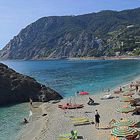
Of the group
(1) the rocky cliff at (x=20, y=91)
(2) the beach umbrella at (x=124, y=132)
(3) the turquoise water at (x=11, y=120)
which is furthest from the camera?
(1) the rocky cliff at (x=20, y=91)

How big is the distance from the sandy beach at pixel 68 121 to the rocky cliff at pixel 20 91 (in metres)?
5.32

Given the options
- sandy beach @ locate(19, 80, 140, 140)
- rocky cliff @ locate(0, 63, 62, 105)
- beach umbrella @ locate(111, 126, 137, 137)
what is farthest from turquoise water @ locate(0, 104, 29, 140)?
beach umbrella @ locate(111, 126, 137, 137)

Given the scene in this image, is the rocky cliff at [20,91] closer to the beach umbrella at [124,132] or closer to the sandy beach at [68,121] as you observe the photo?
the sandy beach at [68,121]

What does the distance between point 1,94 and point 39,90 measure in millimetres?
6154

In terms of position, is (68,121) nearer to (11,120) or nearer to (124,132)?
(11,120)

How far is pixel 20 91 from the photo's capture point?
182 ft

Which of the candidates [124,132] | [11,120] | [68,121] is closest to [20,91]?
[11,120]

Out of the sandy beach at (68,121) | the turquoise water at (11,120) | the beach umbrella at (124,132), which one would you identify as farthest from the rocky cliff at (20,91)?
the beach umbrella at (124,132)

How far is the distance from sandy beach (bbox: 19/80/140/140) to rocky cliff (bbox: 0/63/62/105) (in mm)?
5319

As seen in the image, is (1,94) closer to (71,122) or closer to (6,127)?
(6,127)

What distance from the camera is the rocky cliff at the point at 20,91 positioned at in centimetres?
5412

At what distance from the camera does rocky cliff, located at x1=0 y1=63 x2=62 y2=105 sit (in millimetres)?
54125

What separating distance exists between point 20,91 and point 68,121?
21201mm

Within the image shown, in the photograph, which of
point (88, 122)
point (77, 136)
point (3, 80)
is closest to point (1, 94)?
point (3, 80)
